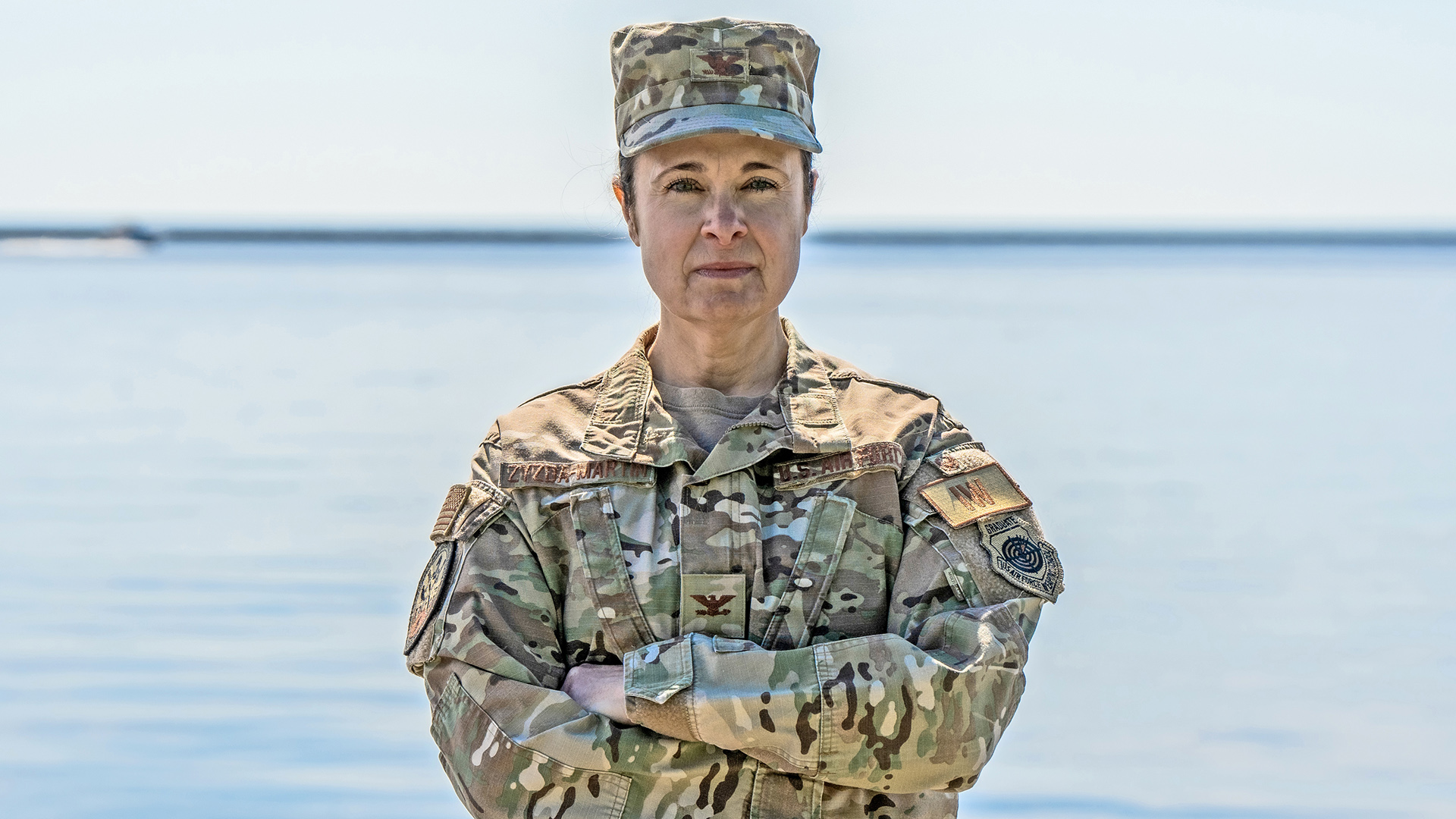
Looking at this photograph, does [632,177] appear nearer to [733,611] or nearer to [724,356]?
[724,356]

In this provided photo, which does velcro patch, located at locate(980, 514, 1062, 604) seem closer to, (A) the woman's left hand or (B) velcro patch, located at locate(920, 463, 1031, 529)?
(B) velcro patch, located at locate(920, 463, 1031, 529)

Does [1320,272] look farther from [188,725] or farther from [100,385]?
[188,725]

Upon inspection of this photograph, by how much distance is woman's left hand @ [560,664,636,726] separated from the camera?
2818 millimetres

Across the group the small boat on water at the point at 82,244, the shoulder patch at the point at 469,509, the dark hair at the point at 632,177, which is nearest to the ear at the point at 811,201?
the dark hair at the point at 632,177

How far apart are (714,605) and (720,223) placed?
0.66 metres

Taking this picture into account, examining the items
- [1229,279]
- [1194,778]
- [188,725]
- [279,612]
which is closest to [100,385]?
[279,612]

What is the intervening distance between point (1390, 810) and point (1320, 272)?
53.7m

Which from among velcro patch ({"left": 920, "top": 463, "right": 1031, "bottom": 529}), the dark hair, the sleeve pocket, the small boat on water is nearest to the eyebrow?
the dark hair

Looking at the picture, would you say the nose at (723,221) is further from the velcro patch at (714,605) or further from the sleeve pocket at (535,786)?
the sleeve pocket at (535,786)

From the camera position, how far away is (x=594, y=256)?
69.0 metres

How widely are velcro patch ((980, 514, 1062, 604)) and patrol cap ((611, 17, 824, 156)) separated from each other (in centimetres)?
75

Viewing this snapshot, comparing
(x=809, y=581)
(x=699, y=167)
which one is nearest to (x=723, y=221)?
(x=699, y=167)

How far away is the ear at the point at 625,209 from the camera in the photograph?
320cm

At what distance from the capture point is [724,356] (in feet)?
10.4
